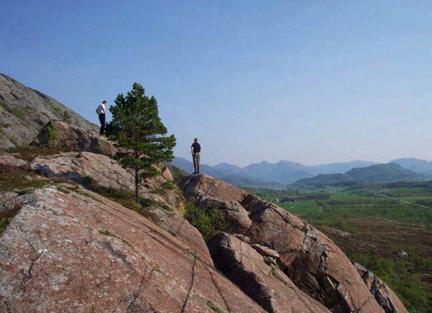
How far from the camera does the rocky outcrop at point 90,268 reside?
10547 mm

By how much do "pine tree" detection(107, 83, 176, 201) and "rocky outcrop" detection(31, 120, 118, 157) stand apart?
8.78m

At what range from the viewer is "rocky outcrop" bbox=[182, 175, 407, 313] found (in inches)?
1026

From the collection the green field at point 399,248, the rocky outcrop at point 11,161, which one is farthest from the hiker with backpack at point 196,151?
the green field at point 399,248

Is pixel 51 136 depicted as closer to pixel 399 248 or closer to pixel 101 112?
pixel 101 112

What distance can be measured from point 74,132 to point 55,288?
2698 centimetres

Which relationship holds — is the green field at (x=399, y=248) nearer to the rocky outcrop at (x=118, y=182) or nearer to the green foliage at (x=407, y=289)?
the green foliage at (x=407, y=289)

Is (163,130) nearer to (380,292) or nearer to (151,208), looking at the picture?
(151,208)

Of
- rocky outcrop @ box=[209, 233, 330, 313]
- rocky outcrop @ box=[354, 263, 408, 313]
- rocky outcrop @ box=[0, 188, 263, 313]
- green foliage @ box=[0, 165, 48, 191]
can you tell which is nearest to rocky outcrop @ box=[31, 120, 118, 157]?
green foliage @ box=[0, 165, 48, 191]

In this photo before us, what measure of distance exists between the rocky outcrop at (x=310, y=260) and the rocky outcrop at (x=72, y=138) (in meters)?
10.9

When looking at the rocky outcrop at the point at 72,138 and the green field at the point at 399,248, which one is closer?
the rocky outcrop at the point at 72,138

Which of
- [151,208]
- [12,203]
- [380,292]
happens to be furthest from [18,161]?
[380,292]

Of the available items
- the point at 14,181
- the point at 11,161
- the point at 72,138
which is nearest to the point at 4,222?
the point at 14,181

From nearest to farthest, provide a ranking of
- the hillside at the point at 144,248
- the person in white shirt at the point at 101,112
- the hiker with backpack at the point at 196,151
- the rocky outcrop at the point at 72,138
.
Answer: the hillside at the point at 144,248
the person in white shirt at the point at 101,112
the rocky outcrop at the point at 72,138
the hiker with backpack at the point at 196,151

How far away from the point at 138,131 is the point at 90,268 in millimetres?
15284
